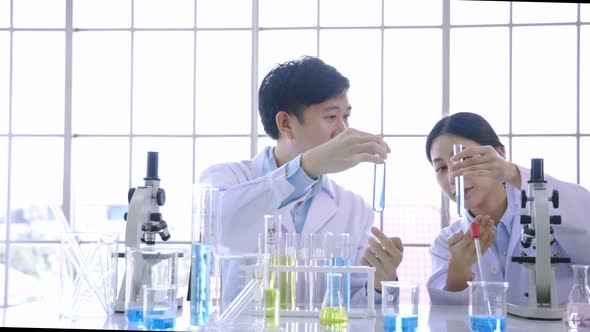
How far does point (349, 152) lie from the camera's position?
215 centimetres

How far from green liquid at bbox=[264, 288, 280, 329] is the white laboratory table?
0.03 meters

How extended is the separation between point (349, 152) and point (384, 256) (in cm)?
34

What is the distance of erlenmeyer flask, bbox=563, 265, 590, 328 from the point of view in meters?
1.76

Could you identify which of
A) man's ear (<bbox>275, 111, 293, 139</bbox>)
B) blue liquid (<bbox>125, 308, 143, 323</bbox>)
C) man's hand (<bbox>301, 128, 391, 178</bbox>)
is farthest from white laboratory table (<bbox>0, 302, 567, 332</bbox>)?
man's ear (<bbox>275, 111, 293, 139</bbox>)

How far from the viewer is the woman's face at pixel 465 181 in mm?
2691

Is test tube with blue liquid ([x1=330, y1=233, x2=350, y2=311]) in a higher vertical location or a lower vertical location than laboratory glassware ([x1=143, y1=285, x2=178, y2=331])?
higher

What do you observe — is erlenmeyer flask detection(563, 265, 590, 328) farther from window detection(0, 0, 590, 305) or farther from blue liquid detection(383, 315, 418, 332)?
window detection(0, 0, 590, 305)

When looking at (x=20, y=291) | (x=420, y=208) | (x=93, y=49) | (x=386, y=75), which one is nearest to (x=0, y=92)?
(x=93, y=49)

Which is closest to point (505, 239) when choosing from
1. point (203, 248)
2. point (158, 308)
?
point (203, 248)

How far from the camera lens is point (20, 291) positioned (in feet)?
17.1

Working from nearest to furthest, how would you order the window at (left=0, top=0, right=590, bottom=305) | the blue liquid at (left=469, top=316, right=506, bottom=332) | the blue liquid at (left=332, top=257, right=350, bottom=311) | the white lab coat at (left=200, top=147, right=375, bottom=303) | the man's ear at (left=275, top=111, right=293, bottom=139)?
the blue liquid at (left=469, top=316, right=506, bottom=332) < the blue liquid at (left=332, top=257, right=350, bottom=311) < the white lab coat at (left=200, top=147, right=375, bottom=303) < the man's ear at (left=275, top=111, right=293, bottom=139) < the window at (left=0, top=0, right=590, bottom=305)

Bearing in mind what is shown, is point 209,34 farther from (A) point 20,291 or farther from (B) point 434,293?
(B) point 434,293

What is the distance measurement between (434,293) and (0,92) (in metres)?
3.72

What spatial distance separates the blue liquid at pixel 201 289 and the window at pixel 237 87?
112 inches
